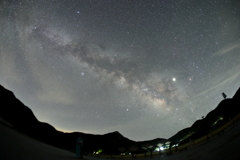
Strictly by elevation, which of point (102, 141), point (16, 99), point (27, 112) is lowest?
point (102, 141)

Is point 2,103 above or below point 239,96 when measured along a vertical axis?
below

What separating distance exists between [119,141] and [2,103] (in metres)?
52.1

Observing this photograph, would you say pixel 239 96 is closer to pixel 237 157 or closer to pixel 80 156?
pixel 237 157

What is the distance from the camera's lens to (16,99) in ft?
132

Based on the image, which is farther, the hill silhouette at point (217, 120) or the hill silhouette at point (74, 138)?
the hill silhouette at point (74, 138)

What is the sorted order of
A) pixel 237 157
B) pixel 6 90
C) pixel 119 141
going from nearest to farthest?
pixel 237 157 < pixel 6 90 < pixel 119 141

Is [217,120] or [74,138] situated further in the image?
[74,138]

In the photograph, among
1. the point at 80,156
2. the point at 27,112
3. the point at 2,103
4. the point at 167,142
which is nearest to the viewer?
the point at 80,156

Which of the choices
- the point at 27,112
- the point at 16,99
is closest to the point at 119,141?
the point at 27,112

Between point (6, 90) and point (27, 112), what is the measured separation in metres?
10.4

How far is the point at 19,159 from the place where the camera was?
5.27 metres

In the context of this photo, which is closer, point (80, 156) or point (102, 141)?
point (80, 156)

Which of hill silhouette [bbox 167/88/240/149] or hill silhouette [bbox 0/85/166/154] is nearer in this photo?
hill silhouette [bbox 167/88/240/149]

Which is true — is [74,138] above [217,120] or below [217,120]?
→ below
